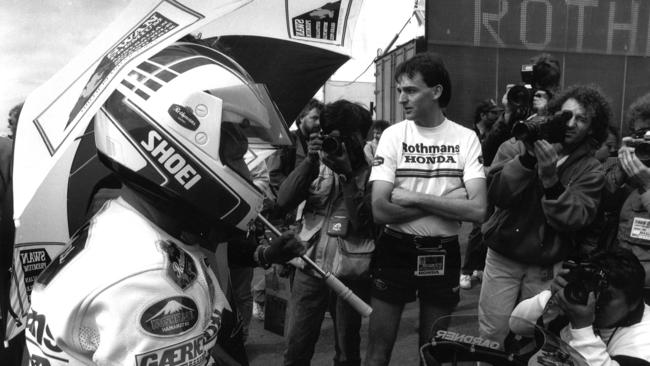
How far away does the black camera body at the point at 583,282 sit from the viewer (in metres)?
1.77

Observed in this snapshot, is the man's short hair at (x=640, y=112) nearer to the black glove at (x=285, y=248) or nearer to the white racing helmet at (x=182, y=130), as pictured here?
the black glove at (x=285, y=248)

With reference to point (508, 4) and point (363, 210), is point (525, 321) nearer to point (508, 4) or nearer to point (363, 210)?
point (363, 210)

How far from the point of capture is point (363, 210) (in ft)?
9.36

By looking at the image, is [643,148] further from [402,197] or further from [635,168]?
[402,197]

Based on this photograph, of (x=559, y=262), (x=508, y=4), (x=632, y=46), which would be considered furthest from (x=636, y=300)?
(x=632, y=46)

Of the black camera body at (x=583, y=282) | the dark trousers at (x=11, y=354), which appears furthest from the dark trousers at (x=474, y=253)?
the dark trousers at (x=11, y=354)

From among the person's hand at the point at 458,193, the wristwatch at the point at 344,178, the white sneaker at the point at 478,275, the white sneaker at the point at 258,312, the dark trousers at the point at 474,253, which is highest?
the wristwatch at the point at 344,178

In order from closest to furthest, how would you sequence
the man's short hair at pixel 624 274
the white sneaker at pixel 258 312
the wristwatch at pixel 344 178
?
the man's short hair at pixel 624 274 → the wristwatch at pixel 344 178 → the white sneaker at pixel 258 312

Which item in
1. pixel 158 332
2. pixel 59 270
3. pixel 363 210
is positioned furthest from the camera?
pixel 363 210

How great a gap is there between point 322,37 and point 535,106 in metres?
2.10

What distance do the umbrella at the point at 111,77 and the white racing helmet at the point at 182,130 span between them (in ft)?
0.37

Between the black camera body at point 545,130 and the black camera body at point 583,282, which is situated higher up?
the black camera body at point 545,130

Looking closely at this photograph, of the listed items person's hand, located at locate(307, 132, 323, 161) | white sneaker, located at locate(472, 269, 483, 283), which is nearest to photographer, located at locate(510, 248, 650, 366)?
person's hand, located at locate(307, 132, 323, 161)

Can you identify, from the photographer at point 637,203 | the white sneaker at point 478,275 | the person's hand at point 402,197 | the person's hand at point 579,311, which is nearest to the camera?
the person's hand at point 579,311
